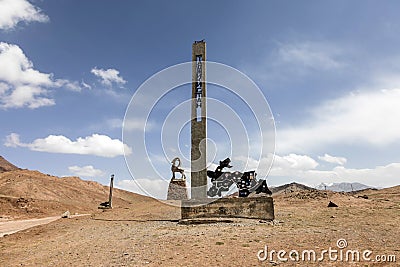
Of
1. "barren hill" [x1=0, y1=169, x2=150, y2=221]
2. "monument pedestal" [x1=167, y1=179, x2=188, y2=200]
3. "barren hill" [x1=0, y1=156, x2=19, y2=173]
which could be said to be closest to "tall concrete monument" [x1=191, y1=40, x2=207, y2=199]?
"monument pedestal" [x1=167, y1=179, x2=188, y2=200]

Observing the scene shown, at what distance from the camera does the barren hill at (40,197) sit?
37287 mm

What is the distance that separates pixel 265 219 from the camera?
1791cm

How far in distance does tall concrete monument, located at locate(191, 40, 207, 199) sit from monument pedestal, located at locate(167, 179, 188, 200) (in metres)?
9.05

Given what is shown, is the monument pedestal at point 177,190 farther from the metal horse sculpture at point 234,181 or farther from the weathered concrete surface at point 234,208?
the weathered concrete surface at point 234,208

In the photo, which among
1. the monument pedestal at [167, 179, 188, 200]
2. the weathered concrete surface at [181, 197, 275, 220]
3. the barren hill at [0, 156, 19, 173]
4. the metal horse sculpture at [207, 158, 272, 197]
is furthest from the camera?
the barren hill at [0, 156, 19, 173]

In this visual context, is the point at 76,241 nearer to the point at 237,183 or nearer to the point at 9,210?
the point at 237,183

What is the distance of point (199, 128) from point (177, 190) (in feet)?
35.1

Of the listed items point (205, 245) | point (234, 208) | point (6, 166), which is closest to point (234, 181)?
point (234, 208)

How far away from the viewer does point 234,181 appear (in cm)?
2134

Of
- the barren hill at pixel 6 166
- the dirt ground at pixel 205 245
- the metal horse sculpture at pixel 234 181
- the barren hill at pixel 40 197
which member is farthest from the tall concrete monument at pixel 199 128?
the barren hill at pixel 6 166

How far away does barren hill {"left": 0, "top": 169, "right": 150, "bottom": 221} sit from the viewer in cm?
3729

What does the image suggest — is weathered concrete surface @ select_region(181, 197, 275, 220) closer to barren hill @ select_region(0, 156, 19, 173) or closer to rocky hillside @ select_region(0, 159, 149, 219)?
rocky hillside @ select_region(0, 159, 149, 219)

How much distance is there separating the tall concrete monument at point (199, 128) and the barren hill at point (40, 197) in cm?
2395

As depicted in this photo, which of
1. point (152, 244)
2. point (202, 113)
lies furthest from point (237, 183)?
point (152, 244)
